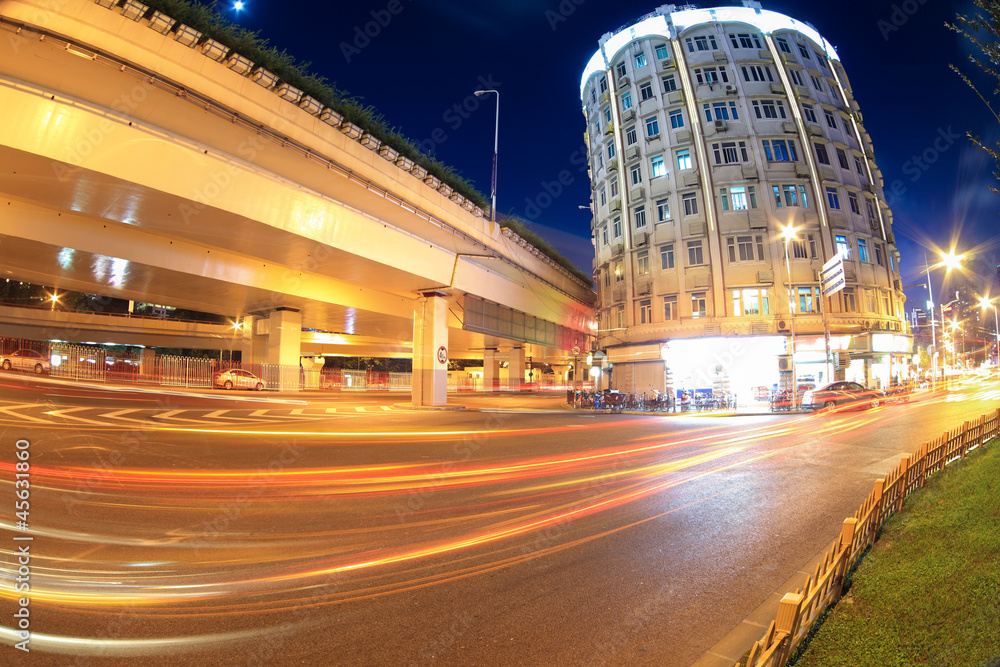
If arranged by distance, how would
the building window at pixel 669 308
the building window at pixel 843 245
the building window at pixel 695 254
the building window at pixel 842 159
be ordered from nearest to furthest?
the building window at pixel 843 245, the building window at pixel 695 254, the building window at pixel 669 308, the building window at pixel 842 159

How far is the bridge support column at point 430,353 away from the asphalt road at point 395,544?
1271cm

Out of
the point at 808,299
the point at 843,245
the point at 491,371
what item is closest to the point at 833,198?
the point at 843,245

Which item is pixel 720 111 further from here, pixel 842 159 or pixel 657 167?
pixel 842 159

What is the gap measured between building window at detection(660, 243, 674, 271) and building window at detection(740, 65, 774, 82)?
14.8 metres

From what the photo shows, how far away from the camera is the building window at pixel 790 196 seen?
34188mm

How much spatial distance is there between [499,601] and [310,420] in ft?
50.5

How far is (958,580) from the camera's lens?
3.88 m

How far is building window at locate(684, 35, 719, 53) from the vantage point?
37.7 metres

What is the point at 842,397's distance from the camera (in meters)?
26.2

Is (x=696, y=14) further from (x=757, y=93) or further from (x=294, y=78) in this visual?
(x=294, y=78)

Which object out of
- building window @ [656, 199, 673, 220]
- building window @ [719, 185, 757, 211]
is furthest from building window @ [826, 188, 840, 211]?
building window @ [656, 199, 673, 220]

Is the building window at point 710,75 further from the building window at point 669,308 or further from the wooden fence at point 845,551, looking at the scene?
the wooden fence at point 845,551

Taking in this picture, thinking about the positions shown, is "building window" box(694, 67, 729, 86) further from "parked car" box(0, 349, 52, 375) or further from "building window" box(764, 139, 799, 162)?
"parked car" box(0, 349, 52, 375)

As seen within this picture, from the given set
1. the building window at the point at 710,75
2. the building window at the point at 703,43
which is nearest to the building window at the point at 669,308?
the building window at the point at 710,75
